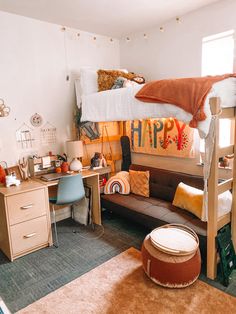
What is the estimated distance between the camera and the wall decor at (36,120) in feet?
10.3

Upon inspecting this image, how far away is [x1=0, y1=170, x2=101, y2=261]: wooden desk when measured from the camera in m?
2.52

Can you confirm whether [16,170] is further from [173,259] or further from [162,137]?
[173,259]

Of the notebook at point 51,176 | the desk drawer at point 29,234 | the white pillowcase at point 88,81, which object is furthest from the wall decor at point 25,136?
the desk drawer at point 29,234

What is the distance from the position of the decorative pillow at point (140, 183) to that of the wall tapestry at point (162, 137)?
44 cm

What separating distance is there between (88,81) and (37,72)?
0.68m

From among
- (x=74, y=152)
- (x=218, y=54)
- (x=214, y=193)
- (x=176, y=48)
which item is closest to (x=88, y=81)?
(x=74, y=152)

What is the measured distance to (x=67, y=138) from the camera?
3535 mm

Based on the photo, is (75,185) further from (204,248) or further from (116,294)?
(204,248)

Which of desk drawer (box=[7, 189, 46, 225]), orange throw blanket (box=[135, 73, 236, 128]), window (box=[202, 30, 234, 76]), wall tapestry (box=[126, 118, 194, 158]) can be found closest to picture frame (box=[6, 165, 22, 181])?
desk drawer (box=[7, 189, 46, 225])

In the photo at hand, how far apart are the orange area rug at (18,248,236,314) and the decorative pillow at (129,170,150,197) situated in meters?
1.22

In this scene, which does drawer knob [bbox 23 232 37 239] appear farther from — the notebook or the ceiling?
the ceiling

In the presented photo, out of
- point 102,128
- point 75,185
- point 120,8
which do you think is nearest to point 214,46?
point 120,8

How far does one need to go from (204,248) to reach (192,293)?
1.38 ft

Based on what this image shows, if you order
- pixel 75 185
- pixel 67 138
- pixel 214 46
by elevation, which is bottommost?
pixel 75 185
